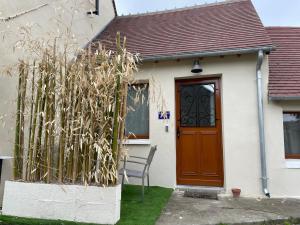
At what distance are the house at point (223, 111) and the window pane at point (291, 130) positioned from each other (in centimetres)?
2

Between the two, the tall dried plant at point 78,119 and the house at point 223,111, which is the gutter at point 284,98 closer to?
the house at point 223,111

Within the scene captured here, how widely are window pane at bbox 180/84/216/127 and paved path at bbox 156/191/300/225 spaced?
1.84 metres

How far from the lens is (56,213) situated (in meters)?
4.58

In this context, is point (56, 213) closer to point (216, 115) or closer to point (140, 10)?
point (216, 115)

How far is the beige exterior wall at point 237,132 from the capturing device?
6.40m

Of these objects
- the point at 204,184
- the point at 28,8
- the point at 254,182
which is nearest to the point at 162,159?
the point at 204,184

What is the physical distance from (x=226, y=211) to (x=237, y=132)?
2047mm

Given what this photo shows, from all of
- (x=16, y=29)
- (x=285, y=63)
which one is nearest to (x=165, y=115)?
(x=285, y=63)

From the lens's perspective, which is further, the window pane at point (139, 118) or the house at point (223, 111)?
the window pane at point (139, 118)

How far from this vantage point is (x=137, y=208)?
→ 5223mm

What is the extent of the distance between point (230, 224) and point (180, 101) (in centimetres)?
347

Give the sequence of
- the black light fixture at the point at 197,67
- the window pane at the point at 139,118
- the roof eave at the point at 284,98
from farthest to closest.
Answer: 1. the window pane at the point at 139,118
2. the black light fixture at the point at 197,67
3. the roof eave at the point at 284,98

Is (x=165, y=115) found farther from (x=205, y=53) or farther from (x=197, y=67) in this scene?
(x=205, y=53)

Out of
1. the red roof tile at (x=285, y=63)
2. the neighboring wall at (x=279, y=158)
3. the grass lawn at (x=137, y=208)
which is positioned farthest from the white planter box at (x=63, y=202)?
the red roof tile at (x=285, y=63)
